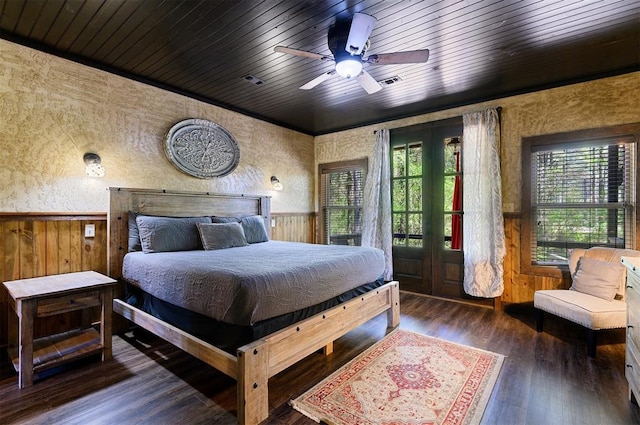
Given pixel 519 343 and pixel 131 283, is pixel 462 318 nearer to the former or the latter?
pixel 519 343

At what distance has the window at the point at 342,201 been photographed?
5.35 metres

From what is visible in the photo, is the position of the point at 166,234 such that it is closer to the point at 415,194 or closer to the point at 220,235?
the point at 220,235

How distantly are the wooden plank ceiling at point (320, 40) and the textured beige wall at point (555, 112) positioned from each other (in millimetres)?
112

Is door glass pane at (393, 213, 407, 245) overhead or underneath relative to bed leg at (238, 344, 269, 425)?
overhead

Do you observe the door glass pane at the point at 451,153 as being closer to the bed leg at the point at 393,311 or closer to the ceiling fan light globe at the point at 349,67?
the bed leg at the point at 393,311

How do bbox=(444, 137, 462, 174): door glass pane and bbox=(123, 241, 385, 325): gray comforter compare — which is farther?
bbox=(444, 137, 462, 174): door glass pane

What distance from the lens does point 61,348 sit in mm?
2457

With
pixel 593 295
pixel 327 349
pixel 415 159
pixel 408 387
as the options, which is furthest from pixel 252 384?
pixel 415 159

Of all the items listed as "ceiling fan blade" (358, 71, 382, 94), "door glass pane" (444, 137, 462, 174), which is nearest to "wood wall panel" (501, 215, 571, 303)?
"door glass pane" (444, 137, 462, 174)

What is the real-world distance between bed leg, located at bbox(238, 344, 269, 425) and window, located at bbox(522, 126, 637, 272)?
11.4ft

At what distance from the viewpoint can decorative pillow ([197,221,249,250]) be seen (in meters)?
3.29

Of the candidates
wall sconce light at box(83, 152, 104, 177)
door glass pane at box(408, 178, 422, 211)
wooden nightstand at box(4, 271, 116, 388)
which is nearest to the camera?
wooden nightstand at box(4, 271, 116, 388)

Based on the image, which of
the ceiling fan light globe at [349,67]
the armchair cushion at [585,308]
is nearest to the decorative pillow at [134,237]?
the ceiling fan light globe at [349,67]

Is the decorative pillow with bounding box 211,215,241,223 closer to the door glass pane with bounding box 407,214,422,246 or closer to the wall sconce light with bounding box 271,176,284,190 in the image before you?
the wall sconce light with bounding box 271,176,284,190
